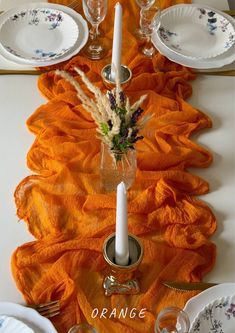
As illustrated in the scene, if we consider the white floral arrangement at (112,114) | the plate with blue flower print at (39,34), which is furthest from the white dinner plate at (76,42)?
the white floral arrangement at (112,114)

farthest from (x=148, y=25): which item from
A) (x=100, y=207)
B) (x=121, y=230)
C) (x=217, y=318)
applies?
(x=217, y=318)

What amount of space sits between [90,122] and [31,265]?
0.42m

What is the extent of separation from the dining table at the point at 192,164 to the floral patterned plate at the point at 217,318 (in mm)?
69

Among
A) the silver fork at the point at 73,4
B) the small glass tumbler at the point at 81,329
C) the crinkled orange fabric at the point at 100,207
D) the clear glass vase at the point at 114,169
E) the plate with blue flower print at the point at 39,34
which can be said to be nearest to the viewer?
the small glass tumbler at the point at 81,329

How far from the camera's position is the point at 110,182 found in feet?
3.85

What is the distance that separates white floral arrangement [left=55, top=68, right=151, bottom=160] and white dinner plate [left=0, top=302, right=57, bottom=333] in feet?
1.23

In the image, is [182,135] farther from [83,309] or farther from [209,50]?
[83,309]

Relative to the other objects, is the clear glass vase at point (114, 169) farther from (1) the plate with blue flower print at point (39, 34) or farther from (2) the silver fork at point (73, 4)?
(2) the silver fork at point (73, 4)

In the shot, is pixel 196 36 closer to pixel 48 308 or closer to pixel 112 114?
pixel 112 114

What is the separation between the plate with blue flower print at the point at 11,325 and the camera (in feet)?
2.99

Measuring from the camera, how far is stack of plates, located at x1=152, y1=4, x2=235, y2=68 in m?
1.42

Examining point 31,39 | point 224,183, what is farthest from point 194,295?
point 31,39

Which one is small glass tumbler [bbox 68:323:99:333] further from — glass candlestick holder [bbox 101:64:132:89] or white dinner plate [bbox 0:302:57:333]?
glass candlestick holder [bbox 101:64:132:89]


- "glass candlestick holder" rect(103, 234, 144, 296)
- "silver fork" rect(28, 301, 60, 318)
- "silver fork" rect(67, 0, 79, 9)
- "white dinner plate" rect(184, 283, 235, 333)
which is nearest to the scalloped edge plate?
"white dinner plate" rect(184, 283, 235, 333)
